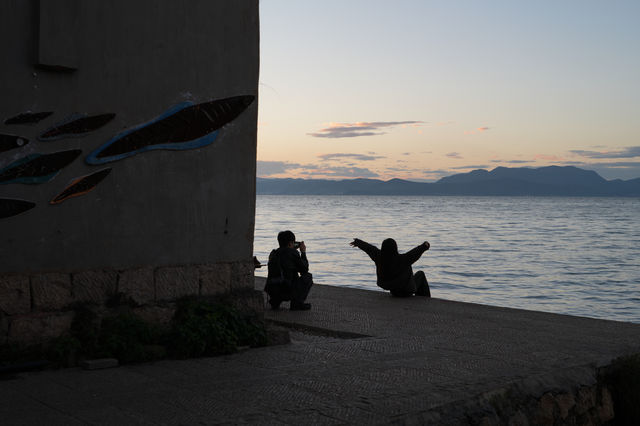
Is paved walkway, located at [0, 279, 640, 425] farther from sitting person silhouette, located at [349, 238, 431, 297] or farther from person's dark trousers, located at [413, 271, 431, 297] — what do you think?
person's dark trousers, located at [413, 271, 431, 297]

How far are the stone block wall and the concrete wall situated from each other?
0.02 meters

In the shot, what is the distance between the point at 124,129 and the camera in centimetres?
682

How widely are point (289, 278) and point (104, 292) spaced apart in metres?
3.99

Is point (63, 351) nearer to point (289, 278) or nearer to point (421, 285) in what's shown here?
point (289, 278)

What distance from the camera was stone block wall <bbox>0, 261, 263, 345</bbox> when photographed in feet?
20.3

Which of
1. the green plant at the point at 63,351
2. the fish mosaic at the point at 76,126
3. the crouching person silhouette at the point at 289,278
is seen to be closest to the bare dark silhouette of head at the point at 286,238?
the crouching person silhouette at the point at 289,278

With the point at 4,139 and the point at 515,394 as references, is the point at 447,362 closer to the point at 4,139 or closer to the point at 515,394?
the point at 515,394

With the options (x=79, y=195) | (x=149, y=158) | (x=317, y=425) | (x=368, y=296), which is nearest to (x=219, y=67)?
(x=149, y=158)

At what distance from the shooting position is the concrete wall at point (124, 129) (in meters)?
6.21

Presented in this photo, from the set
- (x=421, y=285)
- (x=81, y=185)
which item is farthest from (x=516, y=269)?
(x=81, y=185)

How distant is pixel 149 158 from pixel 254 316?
214cm

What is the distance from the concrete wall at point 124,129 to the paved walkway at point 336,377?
1.20 m

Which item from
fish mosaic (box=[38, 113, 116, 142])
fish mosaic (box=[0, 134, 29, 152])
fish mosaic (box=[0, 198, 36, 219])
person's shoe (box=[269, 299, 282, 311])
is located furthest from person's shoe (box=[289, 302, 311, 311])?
fish mosaic (box=[0, 134, 29, 152])

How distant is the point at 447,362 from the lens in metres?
6.58
